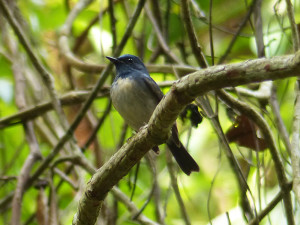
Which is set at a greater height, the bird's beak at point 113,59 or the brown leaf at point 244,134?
the bird's beak at point 113,59

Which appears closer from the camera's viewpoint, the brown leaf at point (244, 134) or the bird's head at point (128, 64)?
the brown leaf at point (244, 134)

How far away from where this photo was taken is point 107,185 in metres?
2.70

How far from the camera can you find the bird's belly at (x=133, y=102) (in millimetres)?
4059

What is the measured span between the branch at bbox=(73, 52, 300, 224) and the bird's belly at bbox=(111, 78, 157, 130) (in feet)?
4.35

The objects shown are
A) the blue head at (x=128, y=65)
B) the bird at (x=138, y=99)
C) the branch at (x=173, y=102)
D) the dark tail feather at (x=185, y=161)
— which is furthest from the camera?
the blue head at (x=128, y=65)

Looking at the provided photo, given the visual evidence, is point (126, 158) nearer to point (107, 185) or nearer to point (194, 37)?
point (107, 185)

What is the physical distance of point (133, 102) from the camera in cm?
405

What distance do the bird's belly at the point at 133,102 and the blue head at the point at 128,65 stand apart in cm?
32

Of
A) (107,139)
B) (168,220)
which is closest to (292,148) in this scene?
(168,220)

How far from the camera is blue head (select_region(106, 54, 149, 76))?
4.41 m

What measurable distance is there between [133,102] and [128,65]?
58 centimetres

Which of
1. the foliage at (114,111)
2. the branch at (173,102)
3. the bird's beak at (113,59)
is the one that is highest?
the branch at (173,102)

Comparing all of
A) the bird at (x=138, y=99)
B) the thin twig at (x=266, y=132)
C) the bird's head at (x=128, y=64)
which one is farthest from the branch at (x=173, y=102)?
the bird's head at (x=128, y=64)

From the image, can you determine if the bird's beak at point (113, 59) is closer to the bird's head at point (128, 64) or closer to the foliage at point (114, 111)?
the bird's head at point (128, 64)
